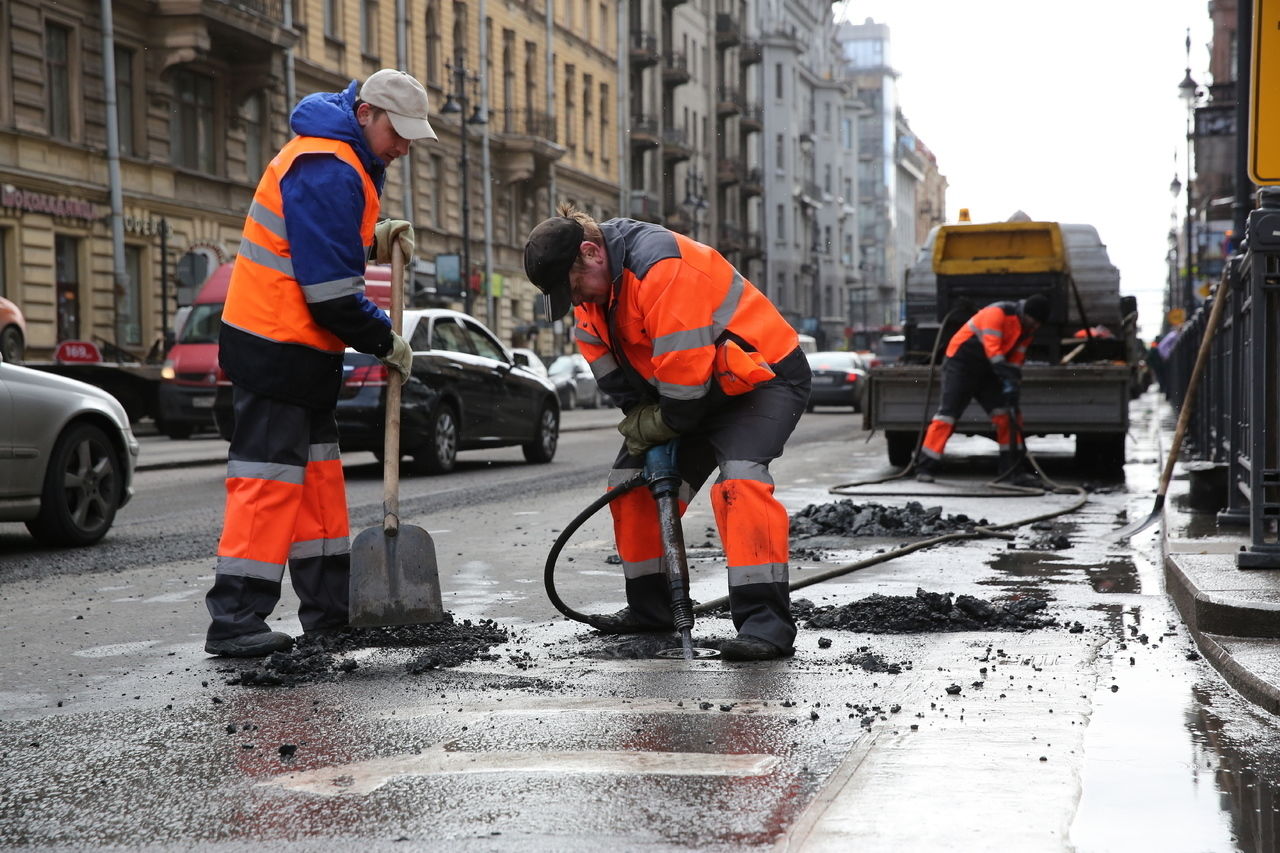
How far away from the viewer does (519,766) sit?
4.02 meters

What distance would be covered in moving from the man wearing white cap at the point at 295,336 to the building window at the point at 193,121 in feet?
88.1

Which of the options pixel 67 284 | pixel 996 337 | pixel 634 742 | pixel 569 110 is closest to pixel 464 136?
pixel 67 284

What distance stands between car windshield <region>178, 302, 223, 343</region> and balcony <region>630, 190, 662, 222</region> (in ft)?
108

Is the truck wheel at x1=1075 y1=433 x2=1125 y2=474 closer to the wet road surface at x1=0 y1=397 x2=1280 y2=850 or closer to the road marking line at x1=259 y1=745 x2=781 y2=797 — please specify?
the wet road surface at x1=0 y1=397 x2=1280 y2=850

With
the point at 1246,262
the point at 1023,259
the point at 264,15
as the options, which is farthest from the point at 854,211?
the point at 1246,262

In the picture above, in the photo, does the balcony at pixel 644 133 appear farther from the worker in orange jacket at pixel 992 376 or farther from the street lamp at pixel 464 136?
the worker in orange jacket at pixel 992 376

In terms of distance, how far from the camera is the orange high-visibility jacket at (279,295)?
5688 mm

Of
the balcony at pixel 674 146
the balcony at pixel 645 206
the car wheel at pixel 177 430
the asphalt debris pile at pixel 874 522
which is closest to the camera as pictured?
the asphalt debris pile at pixel 874 522

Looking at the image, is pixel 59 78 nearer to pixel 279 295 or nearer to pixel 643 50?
pixel 279 295

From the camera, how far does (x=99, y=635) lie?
6.29m

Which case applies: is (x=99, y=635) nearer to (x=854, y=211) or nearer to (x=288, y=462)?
(x=288, y=462)

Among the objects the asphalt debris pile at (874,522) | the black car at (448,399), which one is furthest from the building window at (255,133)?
the asphalt debris pile at (874,522)

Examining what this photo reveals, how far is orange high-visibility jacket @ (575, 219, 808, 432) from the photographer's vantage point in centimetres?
543

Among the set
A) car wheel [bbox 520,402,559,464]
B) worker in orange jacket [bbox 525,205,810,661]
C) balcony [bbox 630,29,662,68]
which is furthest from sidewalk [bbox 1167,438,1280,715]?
balcony [bbox 630,29,662,68]
